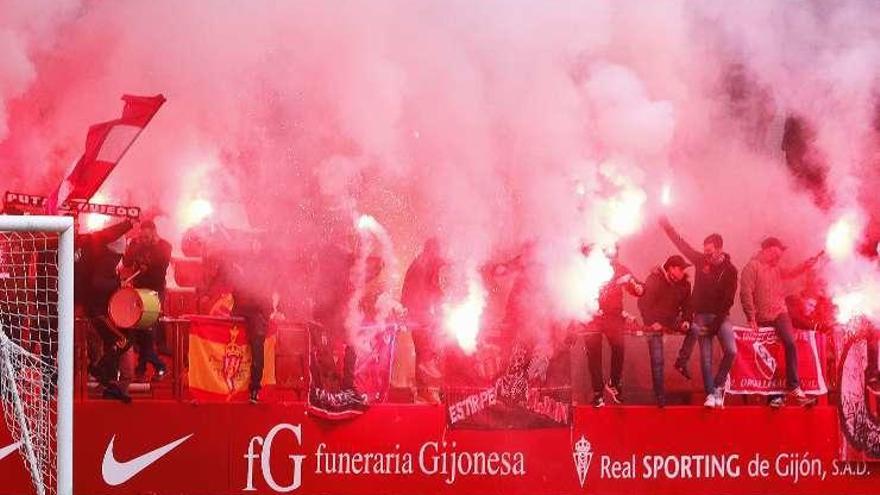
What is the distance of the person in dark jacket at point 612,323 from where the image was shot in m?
8.23

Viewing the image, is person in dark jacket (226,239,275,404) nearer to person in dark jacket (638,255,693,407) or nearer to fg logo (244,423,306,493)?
fg logo (244,423,306,493)

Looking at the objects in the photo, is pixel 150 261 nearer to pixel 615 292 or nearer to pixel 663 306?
pixel 615 292

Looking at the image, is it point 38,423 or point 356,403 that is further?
point 356,403

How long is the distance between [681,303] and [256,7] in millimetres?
3262

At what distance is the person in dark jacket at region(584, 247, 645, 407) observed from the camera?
27.0ft

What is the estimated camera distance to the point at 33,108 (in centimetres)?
783

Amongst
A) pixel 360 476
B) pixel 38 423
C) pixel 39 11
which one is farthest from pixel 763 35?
pixel 38 423

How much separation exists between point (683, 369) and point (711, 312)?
1.34 ft

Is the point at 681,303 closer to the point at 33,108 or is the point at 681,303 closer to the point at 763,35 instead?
the point at 763,35

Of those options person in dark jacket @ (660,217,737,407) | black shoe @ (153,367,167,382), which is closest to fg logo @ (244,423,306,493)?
black shoe @ (153,367,167,382)

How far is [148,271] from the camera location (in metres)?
7.89

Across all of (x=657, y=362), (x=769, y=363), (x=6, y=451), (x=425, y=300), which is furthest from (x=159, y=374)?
(x=769, y=363)

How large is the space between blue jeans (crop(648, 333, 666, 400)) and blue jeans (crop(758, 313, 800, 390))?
2.28 ft

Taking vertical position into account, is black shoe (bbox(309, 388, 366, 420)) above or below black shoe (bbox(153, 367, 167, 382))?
below
